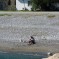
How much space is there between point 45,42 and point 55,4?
29090 millimetres

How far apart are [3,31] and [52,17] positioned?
794cm

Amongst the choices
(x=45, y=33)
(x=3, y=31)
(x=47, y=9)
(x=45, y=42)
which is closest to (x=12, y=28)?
(x=3, y=31)

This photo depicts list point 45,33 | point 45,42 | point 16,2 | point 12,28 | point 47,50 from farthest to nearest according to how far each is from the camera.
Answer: point 16,2 < point 12,28 < point 45,33 < point 45,42 < point 47,50

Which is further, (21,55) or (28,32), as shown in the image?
(28,32)

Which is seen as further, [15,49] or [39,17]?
[39,17]

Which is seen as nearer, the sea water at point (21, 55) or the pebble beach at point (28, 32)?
the sea water at point (21, 55)

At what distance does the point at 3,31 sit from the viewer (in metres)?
39.3

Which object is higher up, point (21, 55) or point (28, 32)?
point (28, 32)

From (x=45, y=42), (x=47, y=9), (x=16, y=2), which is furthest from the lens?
(x=16, y=2)

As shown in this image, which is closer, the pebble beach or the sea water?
the sea water

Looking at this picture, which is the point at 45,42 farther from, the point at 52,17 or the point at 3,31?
the point at 52,17

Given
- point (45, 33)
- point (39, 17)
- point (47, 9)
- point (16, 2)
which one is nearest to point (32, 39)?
point (45, 33)

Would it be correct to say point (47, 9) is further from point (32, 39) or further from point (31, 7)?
point (32, 39)

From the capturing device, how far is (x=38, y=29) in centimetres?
3941
